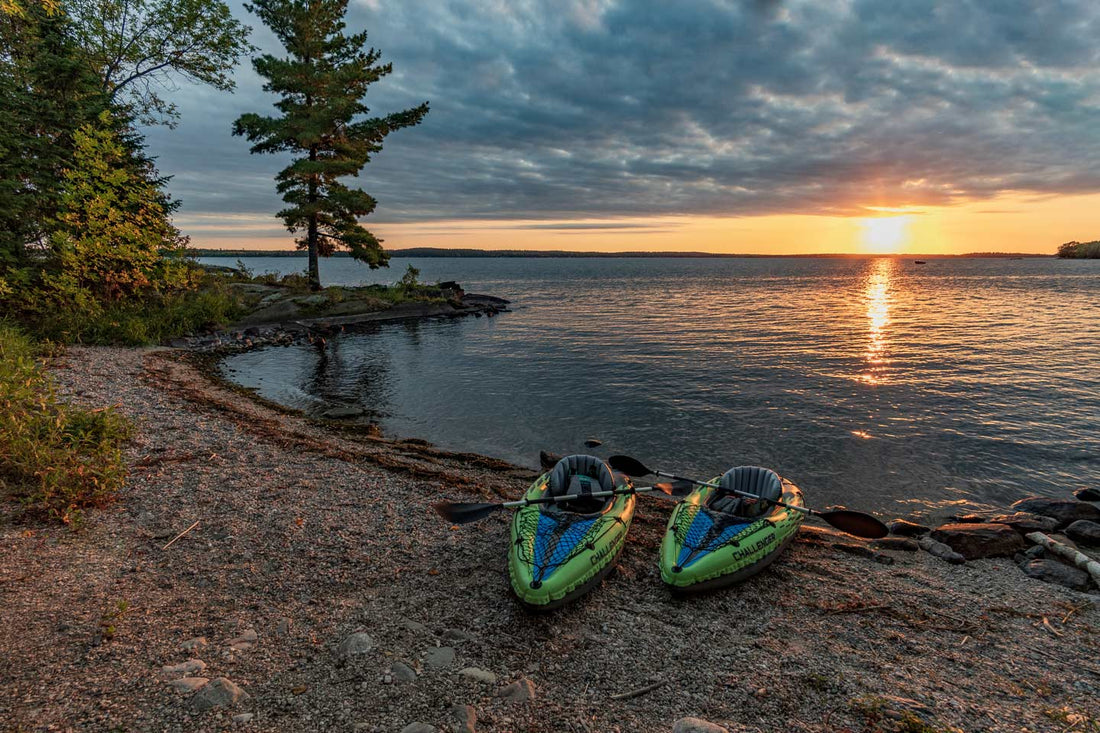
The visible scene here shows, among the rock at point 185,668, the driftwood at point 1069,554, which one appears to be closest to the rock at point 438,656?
the rock at point 185,668

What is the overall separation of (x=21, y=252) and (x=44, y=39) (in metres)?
8.09

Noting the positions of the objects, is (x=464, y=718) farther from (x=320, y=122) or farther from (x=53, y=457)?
(x=320, y=122)

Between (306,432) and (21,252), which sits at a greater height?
(21,252)

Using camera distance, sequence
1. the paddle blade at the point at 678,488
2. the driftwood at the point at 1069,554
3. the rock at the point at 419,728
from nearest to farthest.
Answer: the rock at the point at 419,728, the driftwood at the point at 1069,554, the paddle blade at the point at 678,488

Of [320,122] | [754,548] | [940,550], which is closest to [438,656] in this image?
[754,548]

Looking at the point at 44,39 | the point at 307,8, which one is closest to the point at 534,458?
the point at 44,39

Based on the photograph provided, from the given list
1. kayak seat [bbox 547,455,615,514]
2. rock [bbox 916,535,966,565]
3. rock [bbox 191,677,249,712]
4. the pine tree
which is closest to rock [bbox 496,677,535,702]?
rock [bbox 191,677,249,712]

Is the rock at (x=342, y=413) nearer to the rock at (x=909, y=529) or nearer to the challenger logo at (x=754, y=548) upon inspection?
the challenger logo at (x=754, y=548)

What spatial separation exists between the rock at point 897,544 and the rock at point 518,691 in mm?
7229

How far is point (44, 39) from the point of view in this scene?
1848cm

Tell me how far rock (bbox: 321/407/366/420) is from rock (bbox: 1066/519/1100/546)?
17.5m

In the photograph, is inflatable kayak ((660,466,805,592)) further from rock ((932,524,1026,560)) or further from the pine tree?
the pine tree

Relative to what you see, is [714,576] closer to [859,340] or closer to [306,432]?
[306,432]

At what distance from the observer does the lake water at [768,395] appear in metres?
12.7
